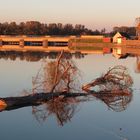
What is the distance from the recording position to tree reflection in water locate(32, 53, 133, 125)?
62.6 ft

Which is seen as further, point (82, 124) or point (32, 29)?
point (32, 29)

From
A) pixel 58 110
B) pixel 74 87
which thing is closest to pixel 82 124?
pixel 58 110

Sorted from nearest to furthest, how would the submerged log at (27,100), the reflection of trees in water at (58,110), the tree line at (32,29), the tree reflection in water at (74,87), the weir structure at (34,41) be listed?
the reflection of trees in water at (58,110) < the submerged log at (27,100) < the tree reflection in water at (74,87) < the weir structure at (34,41) < the tree line at (32,29)

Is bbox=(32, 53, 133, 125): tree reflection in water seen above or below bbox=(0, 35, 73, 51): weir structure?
above

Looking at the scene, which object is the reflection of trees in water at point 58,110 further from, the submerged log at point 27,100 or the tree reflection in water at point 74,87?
the submerged log at point 27,100

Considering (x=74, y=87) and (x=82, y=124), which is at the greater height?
(x=74, y=87)

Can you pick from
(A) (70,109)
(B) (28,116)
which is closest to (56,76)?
(A) (70,109)

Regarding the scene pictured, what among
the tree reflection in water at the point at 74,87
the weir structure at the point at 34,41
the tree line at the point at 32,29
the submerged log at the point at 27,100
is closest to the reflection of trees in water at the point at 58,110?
the tree reflection in water at the point at 74,87

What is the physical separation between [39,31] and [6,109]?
305ft

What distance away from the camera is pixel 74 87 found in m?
21.6

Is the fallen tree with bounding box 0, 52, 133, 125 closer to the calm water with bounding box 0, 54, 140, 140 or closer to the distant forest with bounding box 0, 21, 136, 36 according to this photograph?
the calm water with bounding box 0, 54, 140, 140

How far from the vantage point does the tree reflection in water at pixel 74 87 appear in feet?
62.6

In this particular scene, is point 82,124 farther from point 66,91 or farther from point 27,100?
point 66,91

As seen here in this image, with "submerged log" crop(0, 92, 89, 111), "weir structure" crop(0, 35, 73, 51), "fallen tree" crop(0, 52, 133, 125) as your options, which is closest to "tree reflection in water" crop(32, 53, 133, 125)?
"fallen tree" crop(0, 52, 133, 125)
